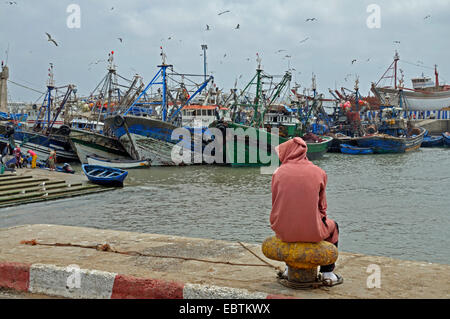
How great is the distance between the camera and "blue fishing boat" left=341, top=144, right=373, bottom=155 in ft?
139

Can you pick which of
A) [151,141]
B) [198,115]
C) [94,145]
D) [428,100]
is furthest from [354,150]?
[428,100]

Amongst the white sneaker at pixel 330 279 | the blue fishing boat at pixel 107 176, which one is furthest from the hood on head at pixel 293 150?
the blue fishing boat at pixel 107 176

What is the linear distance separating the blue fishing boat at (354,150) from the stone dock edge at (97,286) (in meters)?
40.9

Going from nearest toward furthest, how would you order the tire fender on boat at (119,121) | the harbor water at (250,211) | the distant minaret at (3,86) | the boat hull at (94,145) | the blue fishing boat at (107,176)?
the harbor water at (250,211), the blue fishing boat at (107,176), the tire fender on boat at (119,121), the boat hull at (94,145), the distant minaret at (3,86)

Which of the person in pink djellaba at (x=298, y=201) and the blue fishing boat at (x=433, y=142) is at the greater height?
the person in pink djellaba at (x=298, y=201)

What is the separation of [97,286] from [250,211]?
33.7 ft

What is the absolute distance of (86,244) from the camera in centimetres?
583

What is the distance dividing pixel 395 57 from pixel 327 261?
67.7 meters

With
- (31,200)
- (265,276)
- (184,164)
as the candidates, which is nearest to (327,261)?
(265,276)

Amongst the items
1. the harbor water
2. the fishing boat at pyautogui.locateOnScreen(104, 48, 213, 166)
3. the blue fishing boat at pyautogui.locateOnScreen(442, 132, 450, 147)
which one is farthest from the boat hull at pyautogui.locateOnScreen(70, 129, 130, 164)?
the blue fishing boat at pyautogui.locateOnScreen(442, 132, 450, 147)

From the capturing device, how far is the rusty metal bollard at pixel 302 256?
11.4 ft

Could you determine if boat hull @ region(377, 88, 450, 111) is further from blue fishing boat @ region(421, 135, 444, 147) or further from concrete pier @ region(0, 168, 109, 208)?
concrete pier @ region(0, 168, 109, 208)

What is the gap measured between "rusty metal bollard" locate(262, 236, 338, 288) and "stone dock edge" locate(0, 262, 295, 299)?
0.30m

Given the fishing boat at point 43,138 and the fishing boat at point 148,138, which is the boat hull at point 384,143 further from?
the fishing boat at point 43,138
